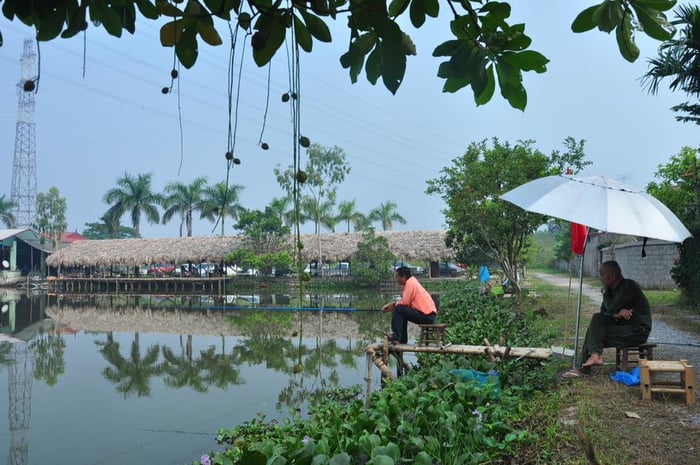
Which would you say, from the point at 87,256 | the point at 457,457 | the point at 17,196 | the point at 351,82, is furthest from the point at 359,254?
the point at 17,196

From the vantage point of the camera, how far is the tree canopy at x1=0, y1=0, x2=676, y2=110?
132 centimetres

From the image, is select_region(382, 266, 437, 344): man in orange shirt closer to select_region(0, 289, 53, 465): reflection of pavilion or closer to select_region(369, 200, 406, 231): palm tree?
select_region(0, 289, 53, 465): reflection of pavilion

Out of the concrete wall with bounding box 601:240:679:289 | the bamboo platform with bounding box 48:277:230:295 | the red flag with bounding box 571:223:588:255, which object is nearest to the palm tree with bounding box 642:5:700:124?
the red flag with bounding box 571:223:588:255

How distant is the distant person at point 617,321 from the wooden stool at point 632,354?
7cm

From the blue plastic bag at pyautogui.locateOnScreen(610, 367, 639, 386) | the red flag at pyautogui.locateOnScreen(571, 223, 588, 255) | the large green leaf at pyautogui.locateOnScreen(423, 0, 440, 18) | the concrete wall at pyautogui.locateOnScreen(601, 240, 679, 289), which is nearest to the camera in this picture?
the large green leaf at pyautogui.locateOnScreen(423, 0, 440, 18)

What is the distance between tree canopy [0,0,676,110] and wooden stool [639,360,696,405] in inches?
128

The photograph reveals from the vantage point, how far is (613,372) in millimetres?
4906

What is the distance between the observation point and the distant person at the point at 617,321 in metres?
4.60

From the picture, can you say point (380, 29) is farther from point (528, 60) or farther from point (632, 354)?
point (632, 354)

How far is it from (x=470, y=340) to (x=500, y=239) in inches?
212

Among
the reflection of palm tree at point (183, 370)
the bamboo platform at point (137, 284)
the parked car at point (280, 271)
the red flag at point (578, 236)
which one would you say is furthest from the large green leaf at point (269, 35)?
the parked car at point (280, 271)

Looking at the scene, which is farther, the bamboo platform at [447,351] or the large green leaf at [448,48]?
the bamboo platform at [447,351]

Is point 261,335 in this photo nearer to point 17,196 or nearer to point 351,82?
point 351,82

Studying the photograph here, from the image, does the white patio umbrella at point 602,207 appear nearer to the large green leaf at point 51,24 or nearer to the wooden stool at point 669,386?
the wooden stool at point 669,386
